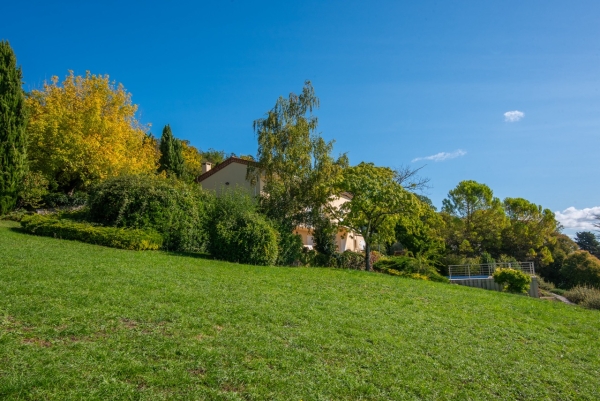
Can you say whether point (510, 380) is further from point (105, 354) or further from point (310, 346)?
point (105, 354)

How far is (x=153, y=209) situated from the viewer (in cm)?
1639

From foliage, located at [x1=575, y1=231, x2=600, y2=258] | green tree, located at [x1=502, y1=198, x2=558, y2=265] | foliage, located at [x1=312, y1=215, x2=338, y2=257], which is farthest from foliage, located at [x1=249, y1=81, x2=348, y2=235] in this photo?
foliage, located at [x1=575, y1=231, x2=600, y2=258]

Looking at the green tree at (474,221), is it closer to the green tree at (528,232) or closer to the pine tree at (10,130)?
the green tree at (528,232)

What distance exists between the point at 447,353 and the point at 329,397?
3097 mm

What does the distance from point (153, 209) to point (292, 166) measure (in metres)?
6.63

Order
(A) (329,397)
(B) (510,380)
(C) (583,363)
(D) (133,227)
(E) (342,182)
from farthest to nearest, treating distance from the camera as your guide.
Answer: (E) (342,182) → (D) (133,227) → (C) (583,363) → (B) (510,380) → (A) (329,397)

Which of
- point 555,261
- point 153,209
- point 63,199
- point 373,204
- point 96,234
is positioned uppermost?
point 373,204

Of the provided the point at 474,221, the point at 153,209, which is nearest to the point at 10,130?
the point at 153,209

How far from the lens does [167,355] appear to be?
5.31 meters

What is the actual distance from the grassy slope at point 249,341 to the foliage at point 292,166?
8.43 meters

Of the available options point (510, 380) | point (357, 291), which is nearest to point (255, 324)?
point (510, 380)

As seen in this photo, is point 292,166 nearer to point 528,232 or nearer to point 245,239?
point 245,239

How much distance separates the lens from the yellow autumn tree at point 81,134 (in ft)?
79.3

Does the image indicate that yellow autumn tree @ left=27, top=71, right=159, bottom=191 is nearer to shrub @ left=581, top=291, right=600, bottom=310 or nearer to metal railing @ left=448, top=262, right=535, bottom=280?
shrub @ left=581, top=291, right=600, bottom=310
